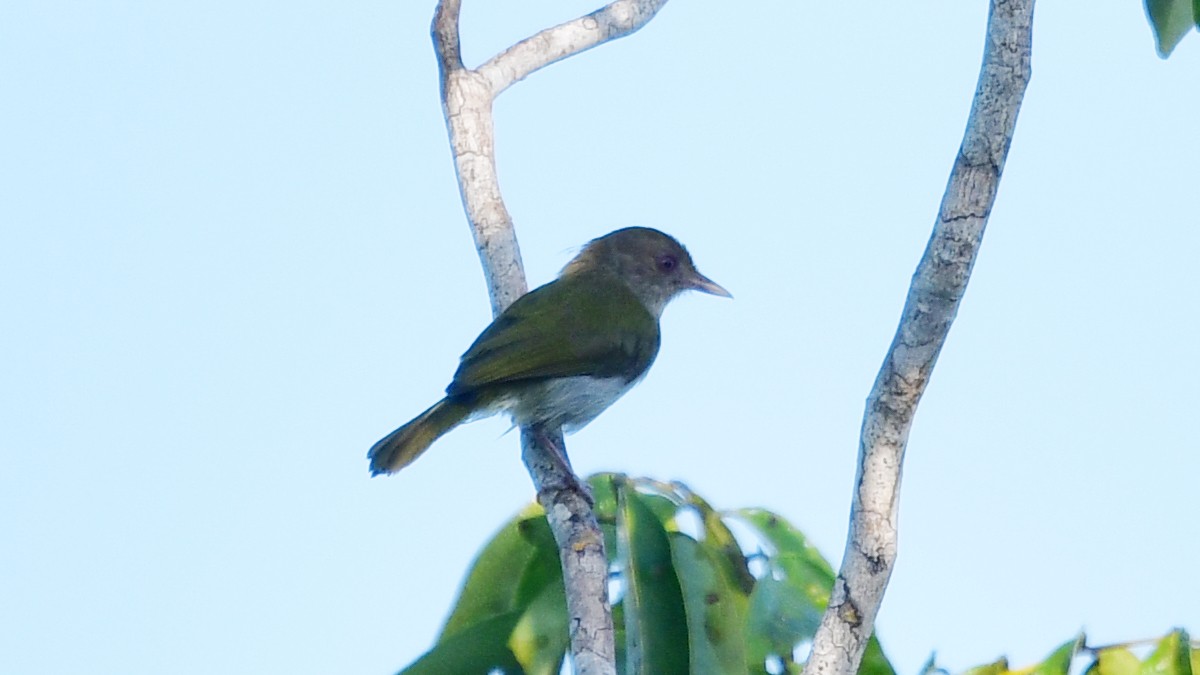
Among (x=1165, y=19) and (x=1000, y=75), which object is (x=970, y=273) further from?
(x=1165, y=19)

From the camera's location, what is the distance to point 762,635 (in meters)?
2.77

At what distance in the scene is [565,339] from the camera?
511 centimetres

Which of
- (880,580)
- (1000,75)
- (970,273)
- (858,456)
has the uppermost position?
(1000,75)

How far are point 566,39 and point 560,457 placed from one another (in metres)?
1.62

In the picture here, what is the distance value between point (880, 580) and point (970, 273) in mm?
567

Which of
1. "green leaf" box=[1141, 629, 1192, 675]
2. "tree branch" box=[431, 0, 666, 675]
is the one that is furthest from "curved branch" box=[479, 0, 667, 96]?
"green leaf" box=[1141, 629, 1192, 675]

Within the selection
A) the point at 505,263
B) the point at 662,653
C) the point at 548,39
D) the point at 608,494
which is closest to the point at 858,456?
the point at 662,653

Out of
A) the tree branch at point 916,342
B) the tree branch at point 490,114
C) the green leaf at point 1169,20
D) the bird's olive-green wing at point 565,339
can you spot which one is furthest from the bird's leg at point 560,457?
the green leaf at point 1169,20

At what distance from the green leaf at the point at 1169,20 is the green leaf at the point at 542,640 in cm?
193

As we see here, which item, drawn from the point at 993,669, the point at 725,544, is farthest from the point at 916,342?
the point at 725,544

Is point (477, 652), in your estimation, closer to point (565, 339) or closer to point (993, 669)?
point (993, 669)

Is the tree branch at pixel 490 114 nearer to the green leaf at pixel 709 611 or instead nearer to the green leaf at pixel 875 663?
the green leaf at pixel 709 611

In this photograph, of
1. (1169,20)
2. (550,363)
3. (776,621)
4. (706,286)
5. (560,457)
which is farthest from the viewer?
(706,286)

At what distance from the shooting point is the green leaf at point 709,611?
2828mm
